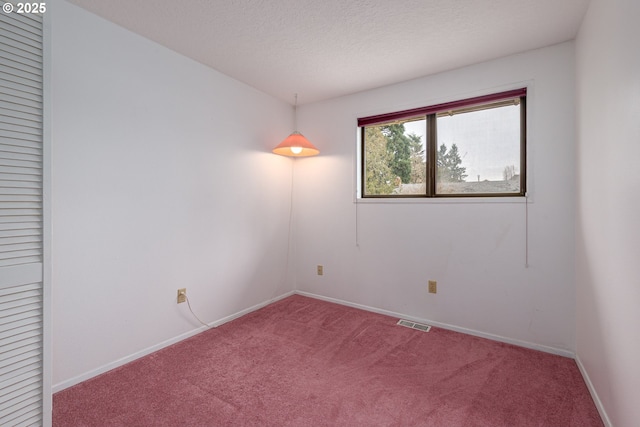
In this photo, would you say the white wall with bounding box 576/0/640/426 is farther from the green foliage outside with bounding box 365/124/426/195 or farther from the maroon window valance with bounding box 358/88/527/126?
the green foliage outside with bounding box 365/124/426/195

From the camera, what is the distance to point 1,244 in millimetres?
1214

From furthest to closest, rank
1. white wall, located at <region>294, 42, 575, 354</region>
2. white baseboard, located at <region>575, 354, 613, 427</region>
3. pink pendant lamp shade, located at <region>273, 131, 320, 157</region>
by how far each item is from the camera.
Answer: pink pendant lamp shade, located at <region>273, 131, 320, 157</region>, white wall, located at <region>294, 42, 575, 354</region>, white baseboard, located at <region>575, 354, 613, 427</region>

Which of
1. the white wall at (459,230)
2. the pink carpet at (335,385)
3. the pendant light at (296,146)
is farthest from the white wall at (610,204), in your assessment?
the pendant light at (296,146)

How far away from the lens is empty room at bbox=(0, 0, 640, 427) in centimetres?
134

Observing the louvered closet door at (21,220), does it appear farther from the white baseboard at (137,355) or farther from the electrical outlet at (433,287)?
the electrical outlet at (433,287)

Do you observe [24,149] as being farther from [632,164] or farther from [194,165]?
[632,164]

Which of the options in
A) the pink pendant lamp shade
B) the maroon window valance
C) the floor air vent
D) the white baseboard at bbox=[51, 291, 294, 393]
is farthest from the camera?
the pink pendant lamp shade

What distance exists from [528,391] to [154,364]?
2.59m

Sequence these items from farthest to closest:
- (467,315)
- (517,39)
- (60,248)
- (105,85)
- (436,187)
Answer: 1. (436,187)
2. (467,315)
3. (517,39)
4. (105,85)
5. (60,248)

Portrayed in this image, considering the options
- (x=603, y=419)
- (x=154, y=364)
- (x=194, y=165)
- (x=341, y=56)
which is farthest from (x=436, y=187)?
(x=154, y=364)

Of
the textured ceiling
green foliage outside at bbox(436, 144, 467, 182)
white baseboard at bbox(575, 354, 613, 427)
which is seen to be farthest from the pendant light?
white baseboard at bbox(575, 354, 613, 427)

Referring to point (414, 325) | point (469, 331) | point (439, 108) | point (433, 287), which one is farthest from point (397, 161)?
point (469, 331)

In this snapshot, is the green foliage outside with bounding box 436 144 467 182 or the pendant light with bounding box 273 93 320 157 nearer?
the green foliage outside with bounding box 436 144 467 182

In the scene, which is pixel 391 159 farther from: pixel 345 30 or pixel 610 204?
pixel 610 204
